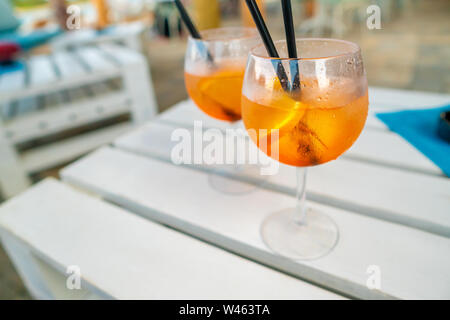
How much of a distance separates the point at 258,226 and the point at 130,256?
196 mm

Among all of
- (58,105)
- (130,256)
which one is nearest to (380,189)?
(130,256)

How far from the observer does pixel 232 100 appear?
54 centimetres

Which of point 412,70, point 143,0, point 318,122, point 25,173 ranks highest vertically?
point 143,0

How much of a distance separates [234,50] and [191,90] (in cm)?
10

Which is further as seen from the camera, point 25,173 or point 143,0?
point 143,0

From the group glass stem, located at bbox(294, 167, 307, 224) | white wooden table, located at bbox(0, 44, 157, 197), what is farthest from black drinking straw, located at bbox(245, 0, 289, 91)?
white wooden table, located at bbox(0, 44, 157, 197)

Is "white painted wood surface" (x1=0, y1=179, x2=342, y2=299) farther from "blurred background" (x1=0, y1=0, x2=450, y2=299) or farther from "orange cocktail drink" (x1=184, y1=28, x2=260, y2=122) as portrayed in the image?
"blurred background" (x1=0, y1=0, x2=450, y2=299)

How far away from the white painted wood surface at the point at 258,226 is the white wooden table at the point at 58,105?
1.01 m

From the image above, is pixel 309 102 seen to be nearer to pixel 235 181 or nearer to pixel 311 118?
pixel 311 118

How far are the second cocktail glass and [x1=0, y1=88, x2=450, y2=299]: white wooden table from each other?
0.11 meters

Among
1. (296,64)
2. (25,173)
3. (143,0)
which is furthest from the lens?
(143,0)

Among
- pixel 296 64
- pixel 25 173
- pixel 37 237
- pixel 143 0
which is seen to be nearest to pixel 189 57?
pixel 296 64

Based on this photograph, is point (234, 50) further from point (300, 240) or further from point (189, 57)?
point (300, 240)

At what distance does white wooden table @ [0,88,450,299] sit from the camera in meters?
0.42
